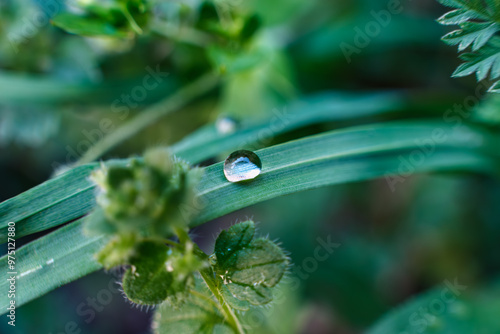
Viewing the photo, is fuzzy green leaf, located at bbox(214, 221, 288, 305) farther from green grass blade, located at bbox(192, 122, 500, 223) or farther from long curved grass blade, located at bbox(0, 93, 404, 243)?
long curved grass blade, located at bbox(0, 93, 404, 243)

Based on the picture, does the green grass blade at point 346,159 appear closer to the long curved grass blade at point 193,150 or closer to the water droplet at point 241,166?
the water droplet at point 241,166

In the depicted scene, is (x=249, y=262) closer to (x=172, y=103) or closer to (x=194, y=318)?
(x=194, y=318)

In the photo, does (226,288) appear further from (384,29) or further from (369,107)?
(384,29)

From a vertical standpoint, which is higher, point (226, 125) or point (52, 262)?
point (226, 125)

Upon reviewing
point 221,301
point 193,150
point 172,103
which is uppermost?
point 172,103

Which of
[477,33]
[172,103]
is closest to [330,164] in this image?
[477,33]

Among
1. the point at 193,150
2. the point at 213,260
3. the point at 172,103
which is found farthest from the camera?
the point at 172,103

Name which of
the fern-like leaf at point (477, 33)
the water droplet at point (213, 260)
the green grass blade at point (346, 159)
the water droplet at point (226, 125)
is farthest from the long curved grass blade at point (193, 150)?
the fern-like leaf at point (477, 33)
